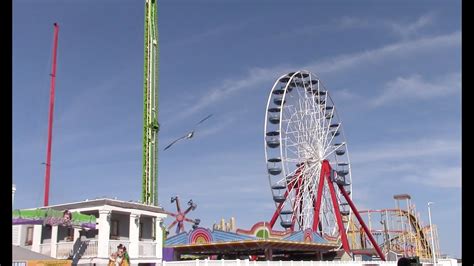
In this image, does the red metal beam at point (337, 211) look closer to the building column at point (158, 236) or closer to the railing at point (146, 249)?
the building column at point (158, 236)

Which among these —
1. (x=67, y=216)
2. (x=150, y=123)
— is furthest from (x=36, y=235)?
(x=150, y=123)

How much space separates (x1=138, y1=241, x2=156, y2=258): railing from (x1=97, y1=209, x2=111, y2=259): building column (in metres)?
3.55

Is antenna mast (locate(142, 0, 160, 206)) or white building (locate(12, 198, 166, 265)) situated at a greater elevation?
antenna mast (locate(142, 0, 160, 206))

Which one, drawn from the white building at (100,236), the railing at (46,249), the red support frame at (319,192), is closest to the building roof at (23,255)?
the white building at (100,236)

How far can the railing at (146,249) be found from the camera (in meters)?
32.5

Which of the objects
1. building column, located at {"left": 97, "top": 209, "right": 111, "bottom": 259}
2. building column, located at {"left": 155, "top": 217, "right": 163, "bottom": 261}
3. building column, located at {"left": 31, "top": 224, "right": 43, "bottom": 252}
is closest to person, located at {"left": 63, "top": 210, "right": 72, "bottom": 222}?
building column, located at {"left": 97, "top": 209, "right": 111, "bottom": 259}

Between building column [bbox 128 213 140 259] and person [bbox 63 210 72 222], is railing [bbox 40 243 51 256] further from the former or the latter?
person [bbox 63 210 72 222]

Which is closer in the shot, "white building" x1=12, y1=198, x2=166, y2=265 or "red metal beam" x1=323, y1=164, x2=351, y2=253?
"white building" x1=12, y1=198, x2=166, y2=265

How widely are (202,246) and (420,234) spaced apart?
51.5m

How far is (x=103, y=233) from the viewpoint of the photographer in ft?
95.3

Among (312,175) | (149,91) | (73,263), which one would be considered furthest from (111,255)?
(312,175)

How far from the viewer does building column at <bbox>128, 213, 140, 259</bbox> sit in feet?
104
